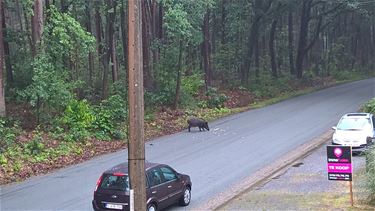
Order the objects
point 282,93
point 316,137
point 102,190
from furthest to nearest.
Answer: point 282,93 → point 316,137 → point 102,190

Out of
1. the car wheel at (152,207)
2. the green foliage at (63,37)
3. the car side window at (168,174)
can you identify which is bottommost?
the car wheel at (152,207)

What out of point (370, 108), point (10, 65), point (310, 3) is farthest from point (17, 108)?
point (310, 3)

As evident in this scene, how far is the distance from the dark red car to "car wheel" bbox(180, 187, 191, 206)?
17 centimetres

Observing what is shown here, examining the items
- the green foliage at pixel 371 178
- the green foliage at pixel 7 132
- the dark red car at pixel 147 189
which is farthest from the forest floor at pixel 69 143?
the green foliage at pixel 371 178

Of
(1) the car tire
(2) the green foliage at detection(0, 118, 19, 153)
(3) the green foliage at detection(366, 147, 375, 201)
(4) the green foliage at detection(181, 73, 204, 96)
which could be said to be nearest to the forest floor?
(2) the green foliage at detection(0, 118, 19, 153)

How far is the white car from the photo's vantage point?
23.4 meters

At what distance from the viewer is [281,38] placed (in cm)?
7100

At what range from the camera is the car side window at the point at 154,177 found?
47.5 feet

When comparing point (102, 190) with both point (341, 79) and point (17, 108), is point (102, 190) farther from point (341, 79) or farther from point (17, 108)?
point (341, 79)

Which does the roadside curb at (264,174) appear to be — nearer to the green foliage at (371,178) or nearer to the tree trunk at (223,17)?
the green foliage at (371,178)

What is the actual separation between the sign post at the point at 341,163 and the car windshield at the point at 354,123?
33.4 ft

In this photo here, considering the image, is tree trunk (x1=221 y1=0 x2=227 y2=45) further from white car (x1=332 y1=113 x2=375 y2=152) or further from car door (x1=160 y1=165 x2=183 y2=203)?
car door (x1=160 y1=165 x2=183 y2=203)

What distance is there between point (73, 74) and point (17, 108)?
17.9ft

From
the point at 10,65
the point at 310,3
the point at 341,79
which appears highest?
the point at 310,3
